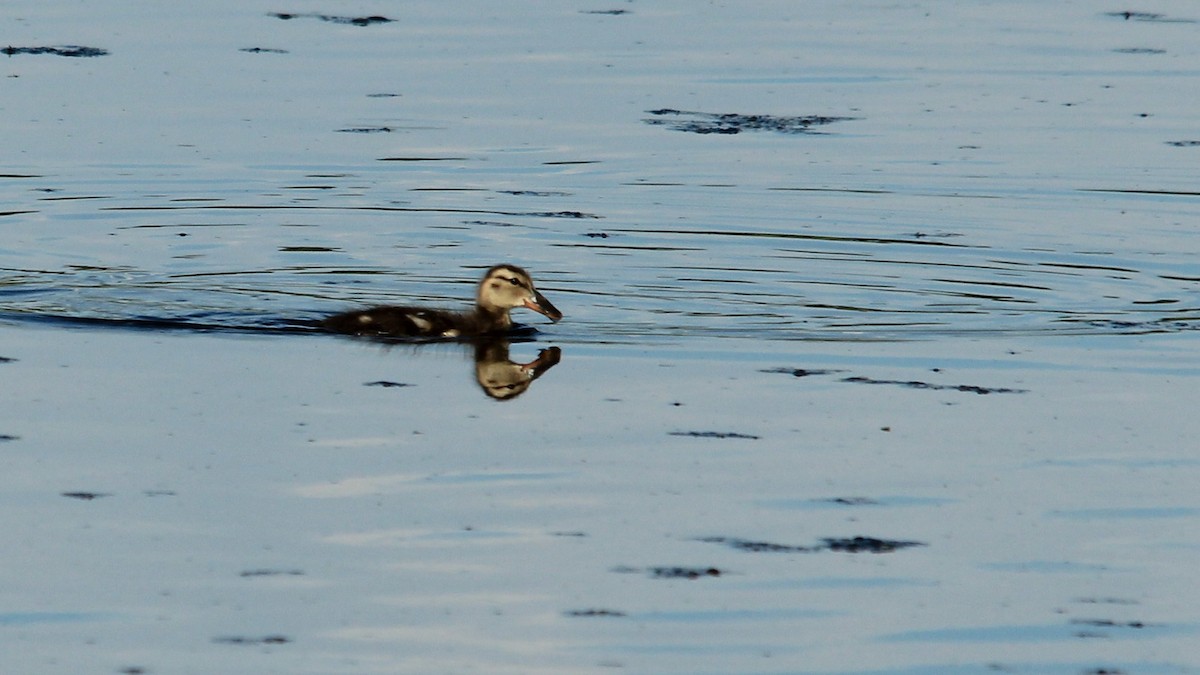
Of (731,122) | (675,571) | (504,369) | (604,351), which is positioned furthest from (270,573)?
(731,122)

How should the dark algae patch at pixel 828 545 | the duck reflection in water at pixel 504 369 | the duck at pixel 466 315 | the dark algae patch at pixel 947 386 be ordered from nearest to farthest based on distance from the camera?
the dark algae patch at pixel 828 545 → the dark algae patch at pixel 947 386 → the duck reflection in water at pixel 504 369 → the duck at pixel 466 315

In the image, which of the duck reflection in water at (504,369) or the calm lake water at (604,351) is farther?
the duck reflection in water at (504,369)

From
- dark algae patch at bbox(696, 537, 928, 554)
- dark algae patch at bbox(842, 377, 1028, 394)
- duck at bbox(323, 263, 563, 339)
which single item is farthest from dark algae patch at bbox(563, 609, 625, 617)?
duck at bbox(323, 263, 563, 339)

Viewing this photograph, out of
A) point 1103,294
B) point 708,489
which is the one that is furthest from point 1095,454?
point 1103,294

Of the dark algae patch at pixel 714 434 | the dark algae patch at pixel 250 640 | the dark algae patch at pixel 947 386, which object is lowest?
the dark algae patch at pixel 250 640

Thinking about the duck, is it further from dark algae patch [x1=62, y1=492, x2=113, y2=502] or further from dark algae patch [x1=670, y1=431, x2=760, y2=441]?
dark algae patch [x1=62, y1=492, x2=113, y2=502]

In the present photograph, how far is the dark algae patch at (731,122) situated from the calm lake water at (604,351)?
5cm

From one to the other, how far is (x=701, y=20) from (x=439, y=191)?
7.61 m

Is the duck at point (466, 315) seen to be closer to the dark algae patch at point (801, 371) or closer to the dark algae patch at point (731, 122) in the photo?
the dark algae patch at point (801, 371)

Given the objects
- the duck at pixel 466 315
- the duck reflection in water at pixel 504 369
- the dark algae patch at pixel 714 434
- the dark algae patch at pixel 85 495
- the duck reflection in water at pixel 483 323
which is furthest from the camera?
the duck at pixel 466 315

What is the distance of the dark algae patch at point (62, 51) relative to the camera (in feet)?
66.7

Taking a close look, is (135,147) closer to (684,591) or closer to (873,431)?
(873,431)

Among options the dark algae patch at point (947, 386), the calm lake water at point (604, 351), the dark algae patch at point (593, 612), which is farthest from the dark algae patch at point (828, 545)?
the dark algae patch at point (947, 386)

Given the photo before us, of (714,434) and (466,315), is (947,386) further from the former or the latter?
(466,315)
